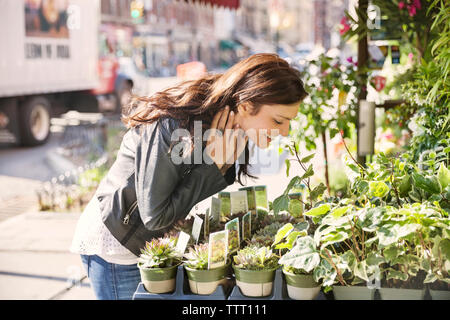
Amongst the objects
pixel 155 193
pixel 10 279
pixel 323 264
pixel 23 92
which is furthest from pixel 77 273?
pixel 23 92

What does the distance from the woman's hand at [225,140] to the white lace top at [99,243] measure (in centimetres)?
44

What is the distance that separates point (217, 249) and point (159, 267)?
0.18 meters

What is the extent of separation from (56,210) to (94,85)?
6109 mm

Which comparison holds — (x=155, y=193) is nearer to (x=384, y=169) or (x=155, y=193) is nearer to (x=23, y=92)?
(x=384, y=169)

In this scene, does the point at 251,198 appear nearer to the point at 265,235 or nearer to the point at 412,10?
the point at 265,235

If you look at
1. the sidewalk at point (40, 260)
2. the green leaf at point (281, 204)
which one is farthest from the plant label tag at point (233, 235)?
the sidewalk at point (40, 260)

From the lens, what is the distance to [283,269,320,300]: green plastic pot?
1.40 meters

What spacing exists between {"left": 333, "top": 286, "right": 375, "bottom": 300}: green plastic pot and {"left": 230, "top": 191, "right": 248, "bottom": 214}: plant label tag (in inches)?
21.4

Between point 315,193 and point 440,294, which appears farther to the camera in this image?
point 315,193

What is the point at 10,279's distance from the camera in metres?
3.64

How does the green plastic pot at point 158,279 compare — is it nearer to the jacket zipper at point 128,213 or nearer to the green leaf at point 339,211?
the jacket zipper at point 128,213

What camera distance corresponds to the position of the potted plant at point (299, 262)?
1.32 metres

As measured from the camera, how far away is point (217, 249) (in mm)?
1476

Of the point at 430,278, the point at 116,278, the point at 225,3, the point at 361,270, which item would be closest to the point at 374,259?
the point at 361,270
